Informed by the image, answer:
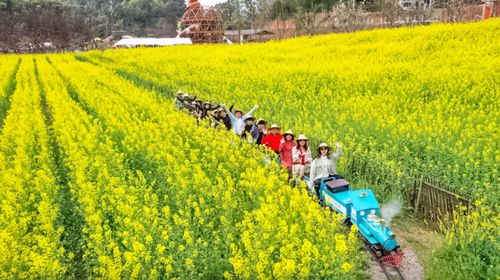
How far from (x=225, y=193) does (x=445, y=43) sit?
17.4 m

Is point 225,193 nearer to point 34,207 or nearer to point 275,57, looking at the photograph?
point 34,207

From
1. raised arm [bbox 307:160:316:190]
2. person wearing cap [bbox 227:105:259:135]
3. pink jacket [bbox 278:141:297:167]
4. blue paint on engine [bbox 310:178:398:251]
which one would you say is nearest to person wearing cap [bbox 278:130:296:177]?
pink jacket [bbox 278:141:297:167]

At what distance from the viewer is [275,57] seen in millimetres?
25297

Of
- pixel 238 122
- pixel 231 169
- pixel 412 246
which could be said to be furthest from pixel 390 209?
pixel 238 122

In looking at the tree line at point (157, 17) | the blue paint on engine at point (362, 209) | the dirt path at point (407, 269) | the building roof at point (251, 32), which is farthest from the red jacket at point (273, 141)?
the building roof at point (251, 32)

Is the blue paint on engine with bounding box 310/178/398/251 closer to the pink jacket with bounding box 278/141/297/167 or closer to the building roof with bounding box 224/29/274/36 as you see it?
the pink jacket with bounding box 278/141/297/167

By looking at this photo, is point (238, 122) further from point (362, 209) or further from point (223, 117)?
point (362, 209)

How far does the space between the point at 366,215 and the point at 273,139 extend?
3050mm

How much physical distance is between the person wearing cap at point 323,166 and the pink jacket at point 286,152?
846mm

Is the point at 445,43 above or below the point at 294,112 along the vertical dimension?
above

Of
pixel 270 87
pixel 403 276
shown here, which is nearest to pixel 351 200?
pixel 403 276

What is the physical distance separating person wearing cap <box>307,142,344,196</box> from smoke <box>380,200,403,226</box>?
3.28ft

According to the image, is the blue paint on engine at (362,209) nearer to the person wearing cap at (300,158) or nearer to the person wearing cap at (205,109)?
the person wearing cap at (300,158)

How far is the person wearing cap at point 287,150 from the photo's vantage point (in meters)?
7.96
